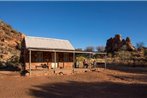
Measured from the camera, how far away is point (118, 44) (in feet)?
272

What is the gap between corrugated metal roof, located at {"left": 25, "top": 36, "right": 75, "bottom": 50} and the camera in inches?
1053

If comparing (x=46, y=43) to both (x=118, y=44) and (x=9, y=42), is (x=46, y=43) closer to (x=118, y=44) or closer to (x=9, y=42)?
(x=9, y=42)

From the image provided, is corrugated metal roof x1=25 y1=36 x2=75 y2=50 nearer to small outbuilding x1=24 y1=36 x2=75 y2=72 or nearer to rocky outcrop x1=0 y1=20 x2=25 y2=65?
small outbuilding x1=24 y1=36 x2=75 y2=72

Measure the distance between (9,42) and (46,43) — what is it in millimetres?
21547

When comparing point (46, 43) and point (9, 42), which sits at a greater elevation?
point (9, 42)

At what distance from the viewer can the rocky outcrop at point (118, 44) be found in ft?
259

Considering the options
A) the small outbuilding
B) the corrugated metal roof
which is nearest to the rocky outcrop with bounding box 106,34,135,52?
the corrugated metal roof

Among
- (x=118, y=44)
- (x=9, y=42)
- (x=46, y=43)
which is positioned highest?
(x=118, y=44)

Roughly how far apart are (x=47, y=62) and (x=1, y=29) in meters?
27.1

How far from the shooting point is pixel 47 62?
27734mm

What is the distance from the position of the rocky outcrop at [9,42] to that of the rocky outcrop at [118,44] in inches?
1599

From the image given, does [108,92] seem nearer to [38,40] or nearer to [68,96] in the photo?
[68,96]

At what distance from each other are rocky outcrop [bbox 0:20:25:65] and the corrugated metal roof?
12.3m

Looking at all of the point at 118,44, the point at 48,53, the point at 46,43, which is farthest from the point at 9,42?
the point at 118,44
